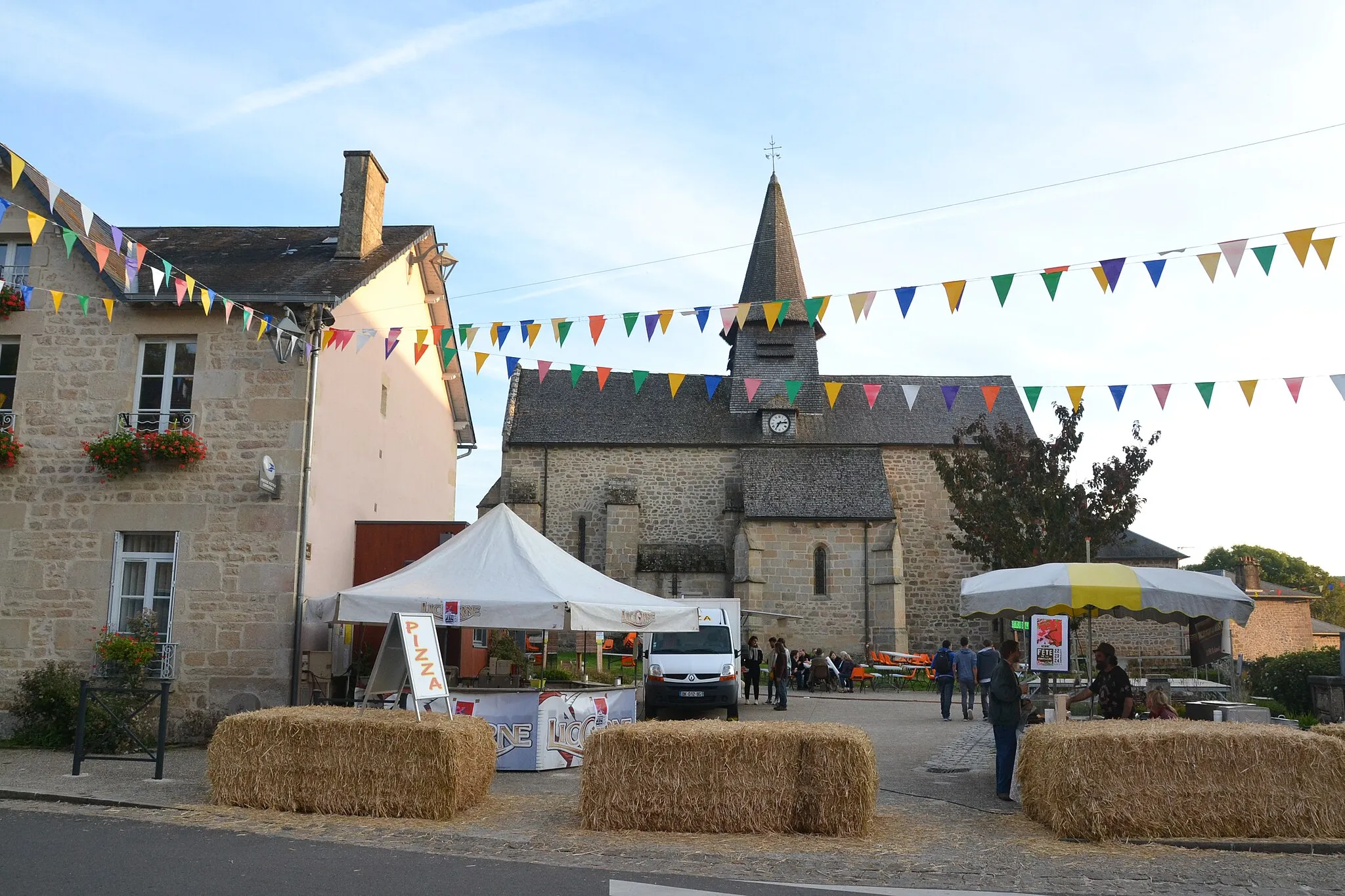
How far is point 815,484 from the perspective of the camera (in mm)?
30516

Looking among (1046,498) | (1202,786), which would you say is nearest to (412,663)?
(1202,786)

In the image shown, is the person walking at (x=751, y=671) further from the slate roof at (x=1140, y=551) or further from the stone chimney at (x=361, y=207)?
the slate roof at (x=1140, y=551)

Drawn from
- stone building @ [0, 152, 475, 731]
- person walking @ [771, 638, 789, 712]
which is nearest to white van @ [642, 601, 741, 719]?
person walking @ [771, 638, 789, 712]

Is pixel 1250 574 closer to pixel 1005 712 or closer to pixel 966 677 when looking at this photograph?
pixel 966 677

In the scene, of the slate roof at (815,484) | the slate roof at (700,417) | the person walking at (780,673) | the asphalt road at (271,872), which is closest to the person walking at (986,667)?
the person walking at (780,673)

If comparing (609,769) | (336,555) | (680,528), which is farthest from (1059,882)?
(680,528)

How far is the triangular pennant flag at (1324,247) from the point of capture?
8250 millimetres

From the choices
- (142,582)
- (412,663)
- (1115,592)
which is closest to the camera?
(412,663)

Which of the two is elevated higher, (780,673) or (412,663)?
(412,663)

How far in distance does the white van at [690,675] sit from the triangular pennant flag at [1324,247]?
9.17m

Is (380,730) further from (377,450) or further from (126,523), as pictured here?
(377,450)

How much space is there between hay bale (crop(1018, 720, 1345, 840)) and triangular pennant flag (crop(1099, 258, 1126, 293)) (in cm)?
391

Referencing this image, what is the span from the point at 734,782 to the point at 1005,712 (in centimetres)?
279

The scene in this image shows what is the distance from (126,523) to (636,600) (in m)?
6.11
